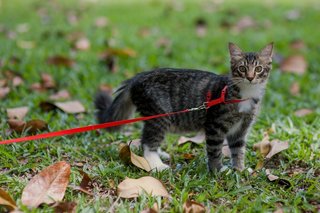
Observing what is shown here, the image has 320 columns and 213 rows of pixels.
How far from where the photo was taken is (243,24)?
934 centimetres

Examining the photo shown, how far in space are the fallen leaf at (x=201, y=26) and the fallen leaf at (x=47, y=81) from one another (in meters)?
3.42

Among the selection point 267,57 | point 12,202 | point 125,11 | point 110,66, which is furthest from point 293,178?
point 125,11

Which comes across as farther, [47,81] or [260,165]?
[47,81]

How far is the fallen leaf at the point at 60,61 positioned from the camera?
691 centimetres

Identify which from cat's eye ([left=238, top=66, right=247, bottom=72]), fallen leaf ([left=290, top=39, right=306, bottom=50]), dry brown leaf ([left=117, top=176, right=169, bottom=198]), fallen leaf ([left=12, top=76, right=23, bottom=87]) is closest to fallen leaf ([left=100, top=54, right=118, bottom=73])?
fallen leaf ([left=12, top=76, right=23, bottom=87])

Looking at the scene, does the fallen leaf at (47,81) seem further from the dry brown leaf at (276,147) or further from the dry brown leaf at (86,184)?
the dry brown leaf at (276,147)

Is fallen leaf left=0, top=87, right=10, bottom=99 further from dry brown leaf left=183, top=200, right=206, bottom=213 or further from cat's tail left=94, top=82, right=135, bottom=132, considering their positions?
dry brown leaf left=183, top=200, right=206, bottom=213

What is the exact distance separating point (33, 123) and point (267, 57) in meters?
2.31

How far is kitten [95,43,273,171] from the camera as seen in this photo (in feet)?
13.4

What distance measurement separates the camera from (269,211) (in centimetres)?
333

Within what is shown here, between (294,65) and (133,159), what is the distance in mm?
3922

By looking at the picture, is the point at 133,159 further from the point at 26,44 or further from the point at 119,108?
the point at 26,44

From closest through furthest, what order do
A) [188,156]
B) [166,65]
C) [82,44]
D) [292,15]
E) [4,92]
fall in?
[188,156] → [4,92] → [166,65] → [82,44] → [292,15]

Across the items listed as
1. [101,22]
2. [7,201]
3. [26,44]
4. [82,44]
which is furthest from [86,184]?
[101,22]
